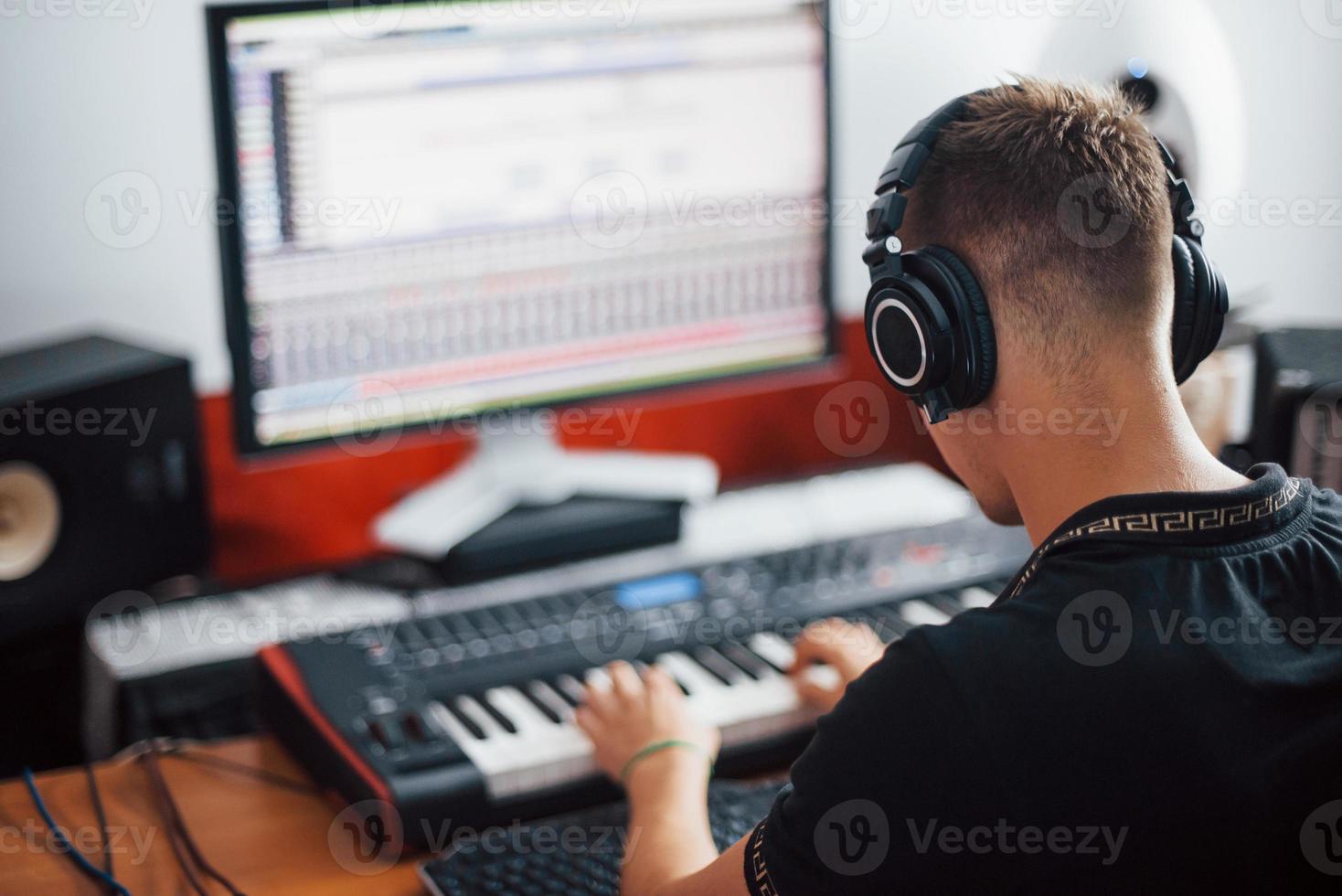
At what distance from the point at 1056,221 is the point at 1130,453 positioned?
0.49ft

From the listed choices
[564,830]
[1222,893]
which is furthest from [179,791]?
[1222,893]

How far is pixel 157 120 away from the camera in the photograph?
151 centimetres

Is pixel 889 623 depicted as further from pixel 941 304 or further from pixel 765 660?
pixel 941 304

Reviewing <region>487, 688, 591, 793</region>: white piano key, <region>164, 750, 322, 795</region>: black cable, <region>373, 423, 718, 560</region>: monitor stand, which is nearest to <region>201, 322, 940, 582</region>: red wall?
<region>373, 423, 718, 560</region>: monitor stand

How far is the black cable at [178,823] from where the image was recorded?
3.63ft

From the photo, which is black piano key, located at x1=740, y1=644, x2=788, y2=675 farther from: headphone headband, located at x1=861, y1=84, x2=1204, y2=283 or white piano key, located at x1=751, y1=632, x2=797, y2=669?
headphone headband, located at x1=861, y1=84, x2=1204, y2=283

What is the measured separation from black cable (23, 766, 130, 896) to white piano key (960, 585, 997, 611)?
811 millimetres

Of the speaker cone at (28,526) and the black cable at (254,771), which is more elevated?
the speaker cone at (28,526)

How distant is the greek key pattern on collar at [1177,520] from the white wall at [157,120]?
656mm

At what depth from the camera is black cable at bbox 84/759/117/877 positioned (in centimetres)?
113

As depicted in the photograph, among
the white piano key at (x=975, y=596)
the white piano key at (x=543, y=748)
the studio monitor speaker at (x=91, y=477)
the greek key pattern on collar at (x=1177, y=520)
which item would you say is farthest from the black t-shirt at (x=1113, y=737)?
the studio monitor speaker at (x=91, y=477)

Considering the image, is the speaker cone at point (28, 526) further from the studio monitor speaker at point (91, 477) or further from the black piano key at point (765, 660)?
the black piano key at point (765, 660)

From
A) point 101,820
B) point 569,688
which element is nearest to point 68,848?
point 101,820

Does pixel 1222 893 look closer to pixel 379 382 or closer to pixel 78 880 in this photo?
pixel 78 880
